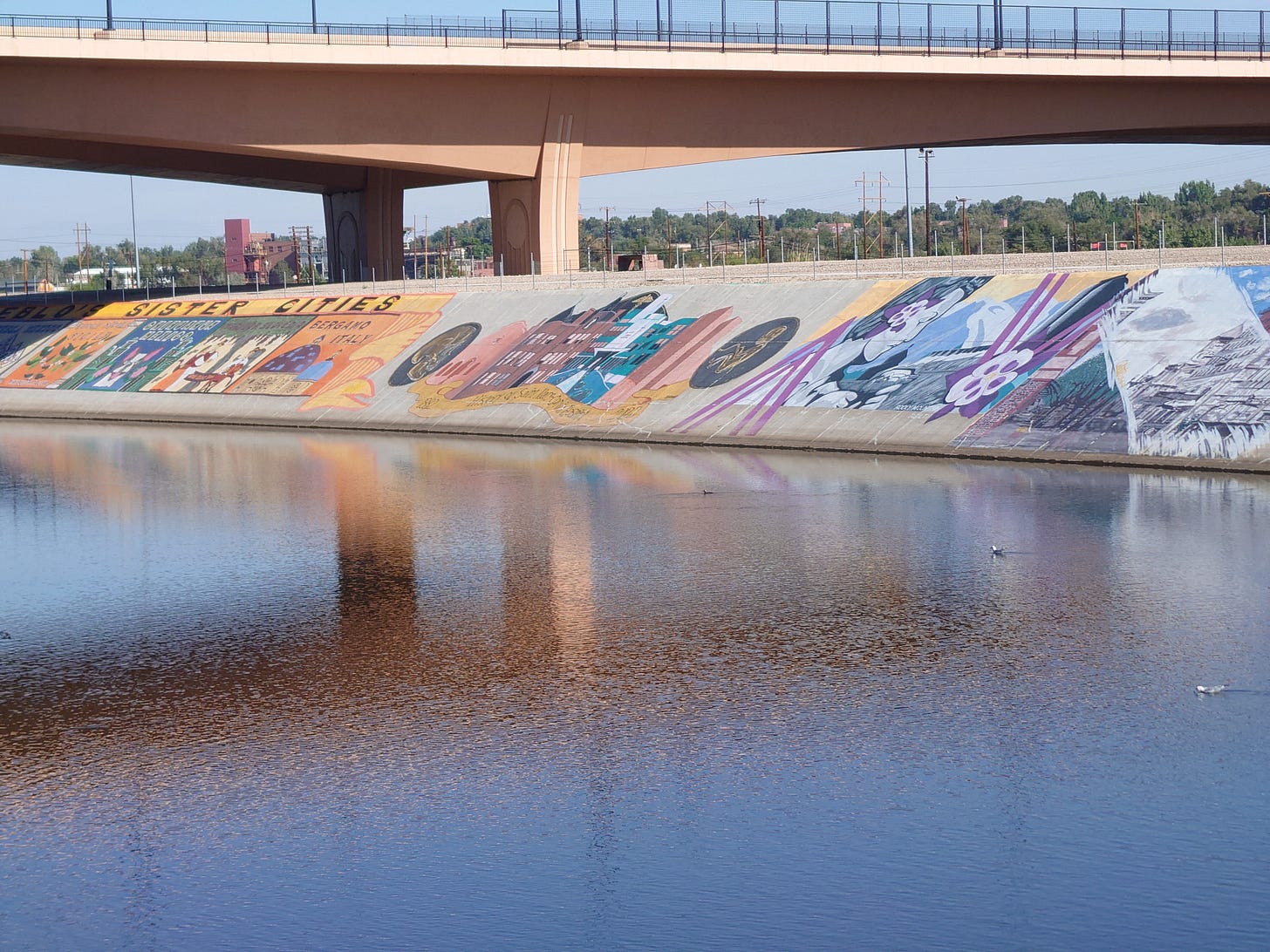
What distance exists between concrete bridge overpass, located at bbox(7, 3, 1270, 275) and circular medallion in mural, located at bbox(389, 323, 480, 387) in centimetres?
696

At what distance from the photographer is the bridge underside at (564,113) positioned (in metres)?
60.2

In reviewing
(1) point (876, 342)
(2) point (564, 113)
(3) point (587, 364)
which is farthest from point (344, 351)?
(1) point (876, 342)

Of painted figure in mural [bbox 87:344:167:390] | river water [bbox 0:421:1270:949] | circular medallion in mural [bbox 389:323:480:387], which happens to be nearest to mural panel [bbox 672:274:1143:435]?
river water [bbox 0:421:1270:949]

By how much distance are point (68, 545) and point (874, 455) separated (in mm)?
24579

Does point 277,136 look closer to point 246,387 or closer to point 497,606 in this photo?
point 246,387

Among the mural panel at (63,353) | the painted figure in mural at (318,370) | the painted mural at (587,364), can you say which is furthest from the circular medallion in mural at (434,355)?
the mural panel at (63,353)

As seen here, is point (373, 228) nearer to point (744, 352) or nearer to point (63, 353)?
point (63, 353)

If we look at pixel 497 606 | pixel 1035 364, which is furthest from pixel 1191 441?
pixel 497 606

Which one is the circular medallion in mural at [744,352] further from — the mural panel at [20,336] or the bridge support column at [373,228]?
the mural panel at [20,336]

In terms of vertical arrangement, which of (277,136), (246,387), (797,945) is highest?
(277,136)

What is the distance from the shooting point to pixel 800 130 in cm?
6819

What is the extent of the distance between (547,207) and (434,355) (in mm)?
9822

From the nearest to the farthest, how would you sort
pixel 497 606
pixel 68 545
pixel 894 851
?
1. pixel 894 851
2. pixel 497 606
3. pixel 68 545

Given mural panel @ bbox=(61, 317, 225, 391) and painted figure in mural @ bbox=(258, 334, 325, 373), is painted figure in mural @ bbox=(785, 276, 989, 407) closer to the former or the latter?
painted figure in mural @ bbox=(258, 334, 325, 373)
